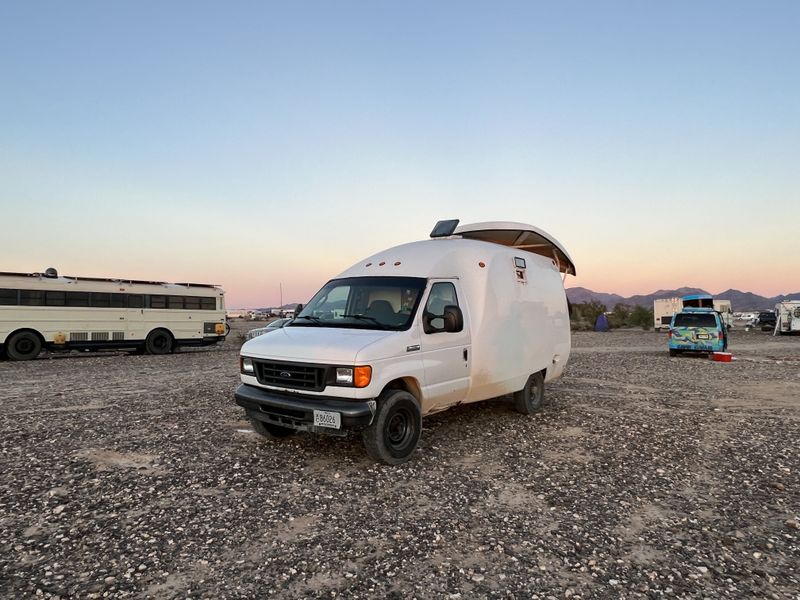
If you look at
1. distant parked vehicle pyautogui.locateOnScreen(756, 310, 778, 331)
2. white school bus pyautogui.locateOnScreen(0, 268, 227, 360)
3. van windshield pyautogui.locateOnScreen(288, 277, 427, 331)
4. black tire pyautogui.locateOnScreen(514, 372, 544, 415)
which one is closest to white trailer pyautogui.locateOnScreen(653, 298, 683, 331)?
distant parked vehicle pyautogui.locateOnScreen(756, 310, 778, 331)

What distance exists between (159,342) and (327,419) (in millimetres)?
19259

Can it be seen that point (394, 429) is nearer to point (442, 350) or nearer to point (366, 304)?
point (442, 350)

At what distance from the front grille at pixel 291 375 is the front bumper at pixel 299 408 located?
144 millimetres

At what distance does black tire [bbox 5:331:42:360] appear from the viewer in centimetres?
1828

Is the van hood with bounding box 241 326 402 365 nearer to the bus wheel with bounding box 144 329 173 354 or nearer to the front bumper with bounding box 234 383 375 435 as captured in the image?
the front bumper with bounding box 234 383 375 435

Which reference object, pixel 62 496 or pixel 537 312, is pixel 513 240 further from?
pixel 62 496

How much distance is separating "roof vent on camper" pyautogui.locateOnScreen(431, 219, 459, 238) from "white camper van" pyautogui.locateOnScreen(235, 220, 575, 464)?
0.02 m

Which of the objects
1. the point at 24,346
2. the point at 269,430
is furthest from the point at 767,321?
the point at 24,346

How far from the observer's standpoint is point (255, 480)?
549 centimetres

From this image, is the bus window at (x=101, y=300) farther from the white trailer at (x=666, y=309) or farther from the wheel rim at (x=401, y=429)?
the white trailer at (x=666, y=309)

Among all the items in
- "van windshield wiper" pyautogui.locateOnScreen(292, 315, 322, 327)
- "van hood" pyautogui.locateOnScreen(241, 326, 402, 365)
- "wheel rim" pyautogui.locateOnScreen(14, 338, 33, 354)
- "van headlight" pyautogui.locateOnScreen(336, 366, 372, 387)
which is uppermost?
"van windshield wiper" pyautogui.locateOnScreen(292, 315, 322, 327)

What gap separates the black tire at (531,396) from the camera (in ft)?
28.3

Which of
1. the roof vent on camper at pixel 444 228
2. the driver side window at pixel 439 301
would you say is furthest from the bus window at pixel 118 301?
the driver side window at pixel 439 301

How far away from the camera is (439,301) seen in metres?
6.76
